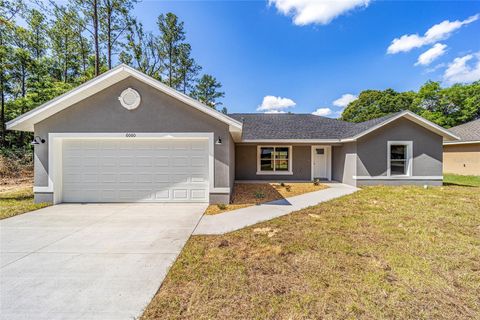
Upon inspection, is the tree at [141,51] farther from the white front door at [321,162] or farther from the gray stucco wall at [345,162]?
the gray stucco wall at [345,162]

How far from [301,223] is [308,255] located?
69.5 inches

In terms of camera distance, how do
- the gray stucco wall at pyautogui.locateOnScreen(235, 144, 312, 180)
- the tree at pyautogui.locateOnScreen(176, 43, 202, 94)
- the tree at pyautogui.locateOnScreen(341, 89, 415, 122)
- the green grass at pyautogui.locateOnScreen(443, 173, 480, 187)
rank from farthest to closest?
the tree at pyautogui.locateOnScreen(341, 89, 415, 122), the tree at pyautogui.locateOnScreen(176, 43, 202, 94), the gray stucco wall at pyautogui.locateOnScreen(235, 144, 312, 180), the green grass at pyautogui.locateOnScreen(443, 173, 480, 187)

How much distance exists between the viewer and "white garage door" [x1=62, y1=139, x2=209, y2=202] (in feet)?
24.9

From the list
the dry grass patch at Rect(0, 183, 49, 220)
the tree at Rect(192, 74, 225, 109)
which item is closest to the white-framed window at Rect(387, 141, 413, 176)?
the dry grass patch at Rect(0, 183, 49, 220)

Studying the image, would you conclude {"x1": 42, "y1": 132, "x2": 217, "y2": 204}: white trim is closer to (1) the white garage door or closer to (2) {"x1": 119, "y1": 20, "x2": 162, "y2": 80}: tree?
(1) the white garage door

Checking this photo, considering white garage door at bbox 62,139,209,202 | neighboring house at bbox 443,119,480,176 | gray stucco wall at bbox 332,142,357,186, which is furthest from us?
neighboring house at bbox 443,119,480,176

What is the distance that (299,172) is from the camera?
1288cm

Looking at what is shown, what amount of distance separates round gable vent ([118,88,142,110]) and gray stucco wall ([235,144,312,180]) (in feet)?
22.4

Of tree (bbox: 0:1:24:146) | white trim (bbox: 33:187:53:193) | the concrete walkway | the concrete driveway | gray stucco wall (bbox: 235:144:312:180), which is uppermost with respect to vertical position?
tree (bbox: 0:1:24:146)

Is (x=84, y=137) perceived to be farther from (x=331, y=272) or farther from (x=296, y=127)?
(x=296, y=127)

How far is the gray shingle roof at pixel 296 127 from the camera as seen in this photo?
39.5 ft

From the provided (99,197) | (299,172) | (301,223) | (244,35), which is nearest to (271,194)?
(301,223)

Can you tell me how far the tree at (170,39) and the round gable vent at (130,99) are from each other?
15.1 metres

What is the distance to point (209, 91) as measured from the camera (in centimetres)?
2812
